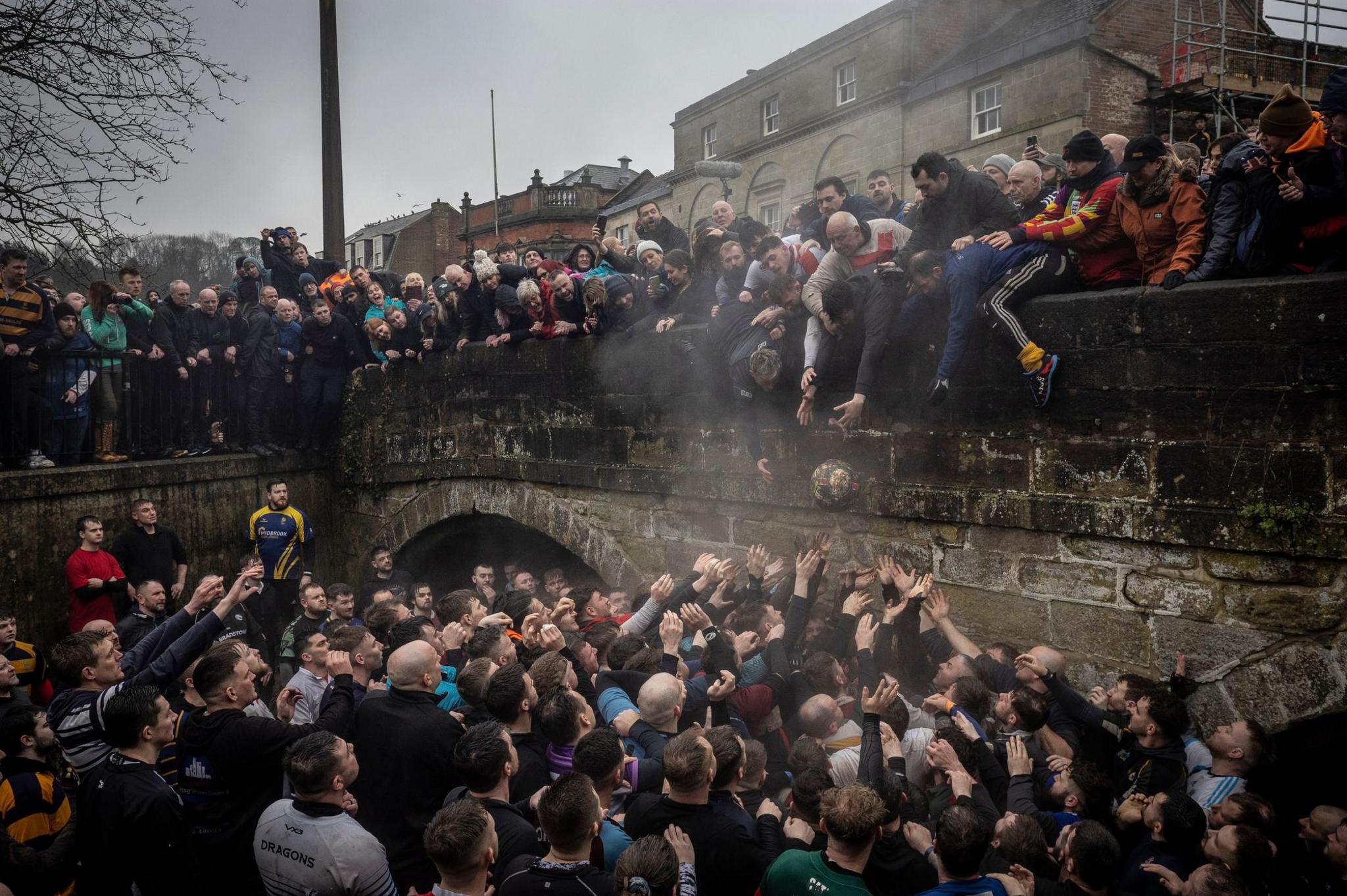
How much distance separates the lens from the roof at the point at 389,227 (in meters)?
43.8

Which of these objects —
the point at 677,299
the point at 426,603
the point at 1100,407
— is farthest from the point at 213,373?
the point at 1100,407

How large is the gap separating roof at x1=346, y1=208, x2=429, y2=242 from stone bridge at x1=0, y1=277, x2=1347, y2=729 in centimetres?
3662

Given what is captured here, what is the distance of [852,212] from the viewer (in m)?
7.29

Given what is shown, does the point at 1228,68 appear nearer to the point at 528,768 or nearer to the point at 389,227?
the point at 528,768

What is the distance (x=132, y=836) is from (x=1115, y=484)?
16.5ft

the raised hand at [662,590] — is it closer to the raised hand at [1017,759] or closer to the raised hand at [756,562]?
the raised hand at [756,562]

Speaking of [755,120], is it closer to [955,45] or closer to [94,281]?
[955,45]

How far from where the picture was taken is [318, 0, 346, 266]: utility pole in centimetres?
1334

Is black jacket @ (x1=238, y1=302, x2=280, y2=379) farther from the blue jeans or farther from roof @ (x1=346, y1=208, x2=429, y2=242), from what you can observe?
roof @ (x1=346, y1=208, x2=429, y2=242)

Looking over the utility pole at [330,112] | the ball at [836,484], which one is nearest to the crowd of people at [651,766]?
the ball at [836,484]

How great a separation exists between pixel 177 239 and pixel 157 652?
20.9 metres

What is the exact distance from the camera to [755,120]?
1046 inches

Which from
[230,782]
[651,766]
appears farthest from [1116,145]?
[230,782]

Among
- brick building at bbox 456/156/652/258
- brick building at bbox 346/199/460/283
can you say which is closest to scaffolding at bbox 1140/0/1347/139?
brick building at bbox 456/156/652/258
